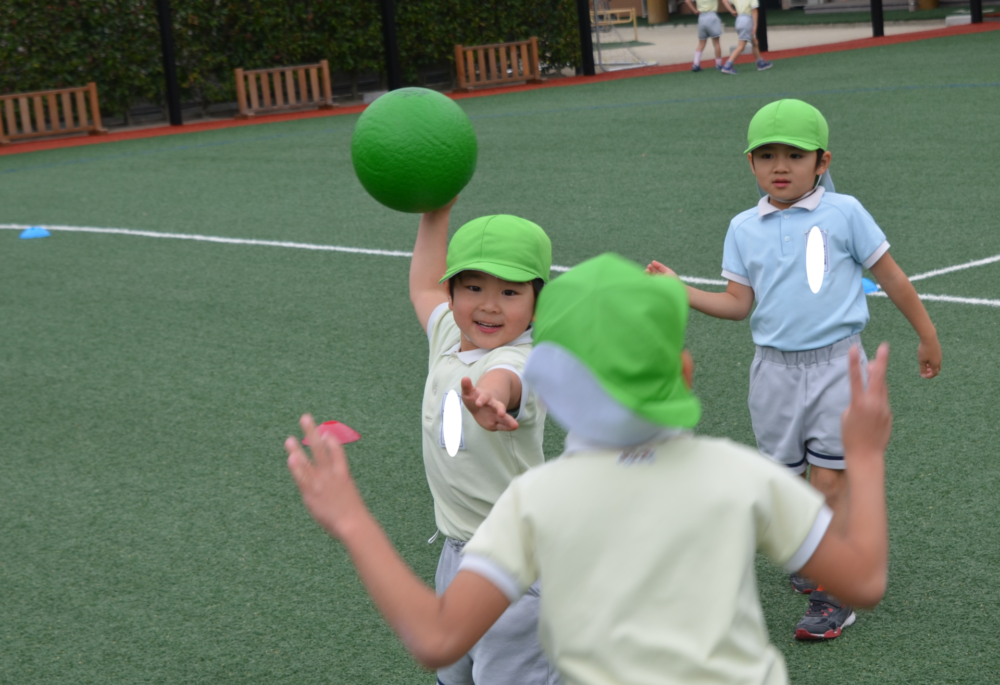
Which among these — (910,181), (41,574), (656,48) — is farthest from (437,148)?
(656,48)

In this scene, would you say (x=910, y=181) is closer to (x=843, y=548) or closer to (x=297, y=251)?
(x=297, y=251)

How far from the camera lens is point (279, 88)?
70.6 ft

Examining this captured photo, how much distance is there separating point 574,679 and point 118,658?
2574 millimetres

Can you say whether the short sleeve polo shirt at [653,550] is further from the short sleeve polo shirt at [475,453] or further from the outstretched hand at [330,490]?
the short sleeve polo shirt at [475,453]

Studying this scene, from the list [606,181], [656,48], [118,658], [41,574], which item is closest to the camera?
[118,658]

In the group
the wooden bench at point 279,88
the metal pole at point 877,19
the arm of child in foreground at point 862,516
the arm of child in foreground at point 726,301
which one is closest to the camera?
the arm of child in foreground at point 862,516

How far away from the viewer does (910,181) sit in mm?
10203

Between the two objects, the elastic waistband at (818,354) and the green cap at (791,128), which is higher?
the green cap at (791,128)

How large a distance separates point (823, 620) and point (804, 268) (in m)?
1.07

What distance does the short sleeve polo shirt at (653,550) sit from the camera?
1.68 metres

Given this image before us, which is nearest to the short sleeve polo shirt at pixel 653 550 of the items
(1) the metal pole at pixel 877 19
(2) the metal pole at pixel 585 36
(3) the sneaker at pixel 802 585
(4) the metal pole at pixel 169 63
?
(3) the sneaker at pixel 802 585

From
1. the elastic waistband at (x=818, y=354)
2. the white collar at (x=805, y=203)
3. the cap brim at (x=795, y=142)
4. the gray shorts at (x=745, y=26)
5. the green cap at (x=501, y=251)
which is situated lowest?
the elastic waistband at (x=818, y=354)

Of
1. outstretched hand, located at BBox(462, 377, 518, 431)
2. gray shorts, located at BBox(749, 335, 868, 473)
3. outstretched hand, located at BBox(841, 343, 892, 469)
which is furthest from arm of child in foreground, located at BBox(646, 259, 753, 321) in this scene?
outstretched hand, located at BBox(841, 343, 892, 469)

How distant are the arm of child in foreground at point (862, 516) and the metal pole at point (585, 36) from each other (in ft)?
73.1
